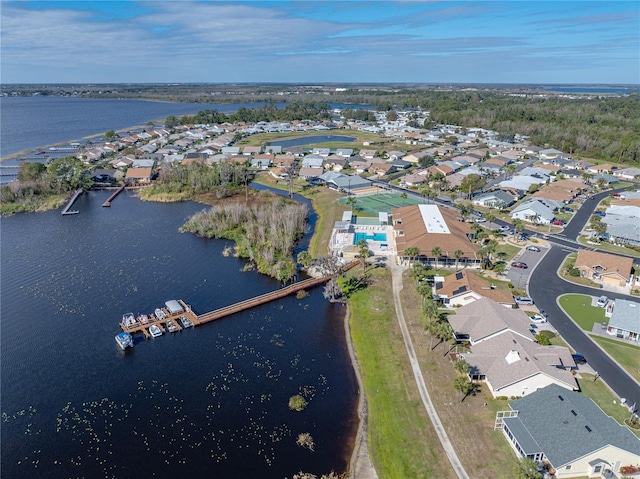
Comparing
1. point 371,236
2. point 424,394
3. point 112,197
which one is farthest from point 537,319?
point 112,197

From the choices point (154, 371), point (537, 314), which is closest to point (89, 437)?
point (154, 371)

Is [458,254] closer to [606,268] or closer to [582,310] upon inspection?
[582,310]

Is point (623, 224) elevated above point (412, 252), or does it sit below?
below

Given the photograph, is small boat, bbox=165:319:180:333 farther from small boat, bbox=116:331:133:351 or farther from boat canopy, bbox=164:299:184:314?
small boat, bbox=116:331:133:351

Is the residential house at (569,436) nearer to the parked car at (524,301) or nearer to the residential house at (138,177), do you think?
the parked car at (524,301)

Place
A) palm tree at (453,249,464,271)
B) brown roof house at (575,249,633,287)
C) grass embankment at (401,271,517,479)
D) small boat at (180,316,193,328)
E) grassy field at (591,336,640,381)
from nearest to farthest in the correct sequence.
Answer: grass embankment at (401,271,517,479), grassy field at (591,336,640,381), small boat at (180,316,193,328), brown roof house at (575,249,633,287), palm tree at (453,249,464,271)

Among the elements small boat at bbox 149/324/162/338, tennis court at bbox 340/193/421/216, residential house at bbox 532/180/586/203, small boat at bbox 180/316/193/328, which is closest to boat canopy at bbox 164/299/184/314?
small boat at bbox 180/316/193/328
